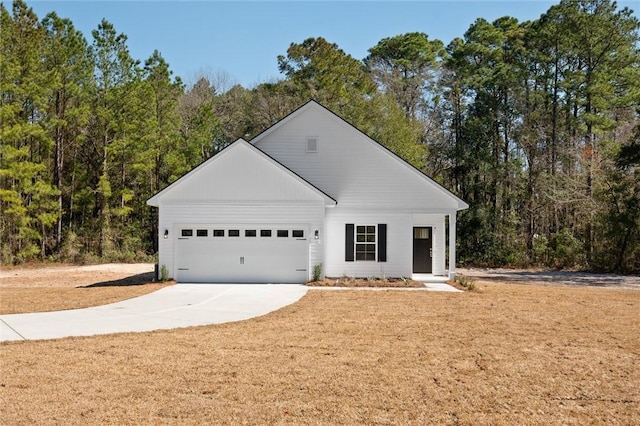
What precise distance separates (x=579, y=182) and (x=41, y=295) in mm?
26836

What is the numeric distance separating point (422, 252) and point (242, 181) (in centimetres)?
781

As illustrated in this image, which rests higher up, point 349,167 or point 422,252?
point 349,167

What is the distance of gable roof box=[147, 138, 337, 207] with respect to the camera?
61.1 ft

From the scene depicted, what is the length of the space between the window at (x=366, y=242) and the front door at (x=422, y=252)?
237 centimetres

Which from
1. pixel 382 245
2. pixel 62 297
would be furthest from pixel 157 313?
pixel 382 245

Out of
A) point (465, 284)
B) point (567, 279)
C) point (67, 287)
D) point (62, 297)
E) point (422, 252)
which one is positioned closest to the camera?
point (62, 297)

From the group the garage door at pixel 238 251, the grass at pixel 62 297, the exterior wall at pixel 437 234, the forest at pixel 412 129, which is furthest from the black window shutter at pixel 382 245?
the forest at pixel 412 129

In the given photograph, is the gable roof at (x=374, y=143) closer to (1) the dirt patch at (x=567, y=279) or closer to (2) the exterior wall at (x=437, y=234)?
(2) the exterior wall at (x=437, y=234)

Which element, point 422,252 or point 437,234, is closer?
point 437,234

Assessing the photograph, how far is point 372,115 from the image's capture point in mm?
33531

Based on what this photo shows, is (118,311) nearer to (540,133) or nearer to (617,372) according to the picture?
(617,372)

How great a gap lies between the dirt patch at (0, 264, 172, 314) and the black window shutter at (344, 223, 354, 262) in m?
6.47

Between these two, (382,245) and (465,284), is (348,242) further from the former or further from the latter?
(465,284)

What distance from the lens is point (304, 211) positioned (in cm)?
1875
